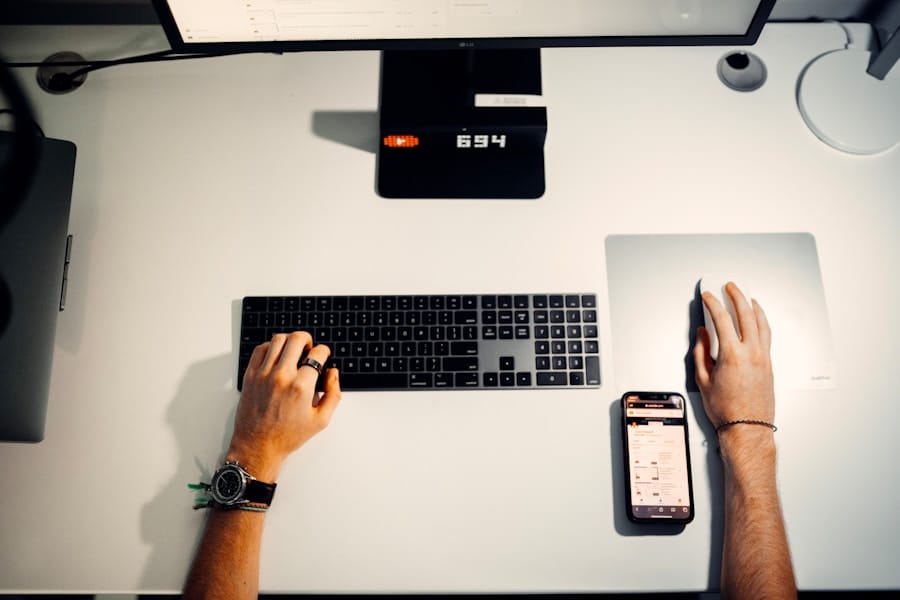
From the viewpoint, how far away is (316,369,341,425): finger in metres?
0.89

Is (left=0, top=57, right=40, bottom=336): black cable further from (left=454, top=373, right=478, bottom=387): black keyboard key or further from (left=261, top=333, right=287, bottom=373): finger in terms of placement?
(left=454, top=373, right=478, bottom=387): black keyboard key

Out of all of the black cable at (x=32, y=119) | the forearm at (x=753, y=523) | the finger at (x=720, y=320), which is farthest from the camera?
the black cable at (x=32, y=119)

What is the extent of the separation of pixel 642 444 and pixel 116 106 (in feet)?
3.29

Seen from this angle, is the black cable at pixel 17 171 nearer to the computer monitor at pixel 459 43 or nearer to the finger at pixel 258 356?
the computer monitor at pixel 459 43

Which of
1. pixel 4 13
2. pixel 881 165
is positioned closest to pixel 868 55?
pixel 881 165

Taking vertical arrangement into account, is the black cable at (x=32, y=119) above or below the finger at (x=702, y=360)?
above

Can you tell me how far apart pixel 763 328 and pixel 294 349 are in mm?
674

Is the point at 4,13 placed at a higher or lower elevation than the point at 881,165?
higher

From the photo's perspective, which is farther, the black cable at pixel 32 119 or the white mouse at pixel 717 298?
the black cable at pixel 32 119

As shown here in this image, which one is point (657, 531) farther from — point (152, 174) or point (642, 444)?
point (152, 174)

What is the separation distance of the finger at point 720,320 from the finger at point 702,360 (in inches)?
0.9

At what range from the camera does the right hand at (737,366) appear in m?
0.87

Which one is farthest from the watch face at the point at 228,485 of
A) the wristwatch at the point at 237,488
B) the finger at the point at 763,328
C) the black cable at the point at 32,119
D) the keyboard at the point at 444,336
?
the finger at the point at 763,328

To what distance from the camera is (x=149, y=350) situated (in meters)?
0.95
